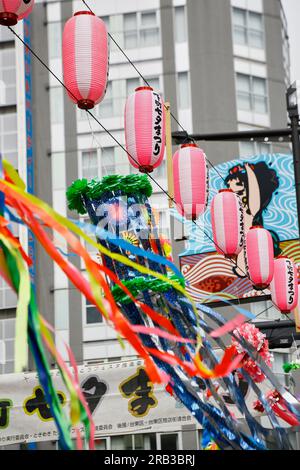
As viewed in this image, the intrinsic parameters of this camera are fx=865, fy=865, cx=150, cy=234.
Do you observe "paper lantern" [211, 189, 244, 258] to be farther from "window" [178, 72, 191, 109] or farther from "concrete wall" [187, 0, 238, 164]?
"window" [178, 72, 191, 109]

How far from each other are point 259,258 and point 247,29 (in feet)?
42.8

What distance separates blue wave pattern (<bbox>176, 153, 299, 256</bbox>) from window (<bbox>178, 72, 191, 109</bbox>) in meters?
5.35

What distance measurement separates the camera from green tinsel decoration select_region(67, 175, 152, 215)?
6297 millimetres

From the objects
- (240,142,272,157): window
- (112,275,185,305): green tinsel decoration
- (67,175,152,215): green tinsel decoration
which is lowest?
(112,275,185,305): green tinsel decoration

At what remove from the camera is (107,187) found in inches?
247

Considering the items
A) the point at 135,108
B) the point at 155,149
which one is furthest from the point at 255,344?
the point at 135,108

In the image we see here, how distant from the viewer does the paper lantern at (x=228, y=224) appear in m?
11.0

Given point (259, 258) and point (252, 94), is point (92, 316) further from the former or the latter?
point (259, 258)

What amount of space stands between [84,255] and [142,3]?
812 inches

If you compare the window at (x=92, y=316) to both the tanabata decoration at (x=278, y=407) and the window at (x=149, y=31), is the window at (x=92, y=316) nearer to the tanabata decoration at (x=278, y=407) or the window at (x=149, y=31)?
the window at (x=149, y=31)

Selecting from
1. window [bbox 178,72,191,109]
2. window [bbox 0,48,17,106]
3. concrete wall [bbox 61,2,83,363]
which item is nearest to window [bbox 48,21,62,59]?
concrete wall [bbox 61,2,83,363]

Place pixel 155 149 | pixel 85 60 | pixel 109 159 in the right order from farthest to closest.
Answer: pixel 109 159, pixel 155 149, pixel 85 60

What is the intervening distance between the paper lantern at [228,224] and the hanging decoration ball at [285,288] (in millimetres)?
1628

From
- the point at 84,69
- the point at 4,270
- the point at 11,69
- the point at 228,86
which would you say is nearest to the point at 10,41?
the point at 11,69
